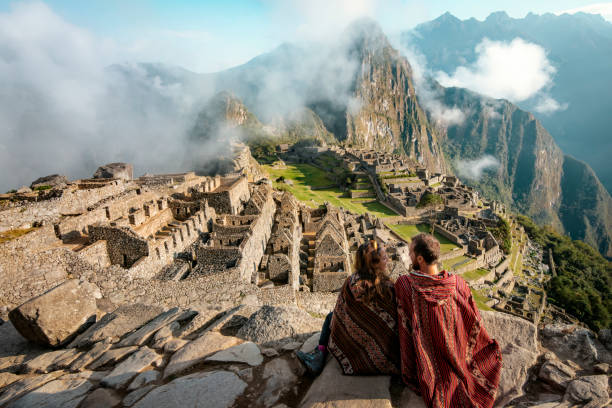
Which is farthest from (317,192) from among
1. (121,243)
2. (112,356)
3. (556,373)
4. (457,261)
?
(556,373)

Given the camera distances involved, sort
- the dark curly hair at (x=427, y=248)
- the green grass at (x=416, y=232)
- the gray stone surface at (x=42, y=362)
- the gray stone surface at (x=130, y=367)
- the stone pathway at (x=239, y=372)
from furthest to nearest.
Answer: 1. the green grass at (x=416, y=232)
2. the gray stone surface at (x=42, y=362)
3. the gray stone surface at (x=130, y=367)
4. the stone pathway at (x=239, y=372)
5. the dark curly hair at (x=427, y=248)

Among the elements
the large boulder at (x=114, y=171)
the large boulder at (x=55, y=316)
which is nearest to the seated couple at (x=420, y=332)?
the large boulder at (x=55, y=316)

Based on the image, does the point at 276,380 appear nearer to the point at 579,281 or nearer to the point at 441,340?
the point at 441,340

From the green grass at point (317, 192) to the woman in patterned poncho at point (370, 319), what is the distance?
115ft

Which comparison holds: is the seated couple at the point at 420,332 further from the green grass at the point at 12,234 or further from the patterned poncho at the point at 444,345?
the green grass at the point at 12,234

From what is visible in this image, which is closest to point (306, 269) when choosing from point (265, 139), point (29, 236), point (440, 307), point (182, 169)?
point (29, 236)

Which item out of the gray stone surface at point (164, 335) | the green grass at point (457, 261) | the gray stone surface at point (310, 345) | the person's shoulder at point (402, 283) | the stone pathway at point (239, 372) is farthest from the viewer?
the green grass at point (457, 261)

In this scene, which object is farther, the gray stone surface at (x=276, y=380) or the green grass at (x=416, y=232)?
the green grass at (x=416, y=232)

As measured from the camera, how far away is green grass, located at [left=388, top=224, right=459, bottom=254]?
1463 inches

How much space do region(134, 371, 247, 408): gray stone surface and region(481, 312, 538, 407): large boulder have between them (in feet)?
12.8

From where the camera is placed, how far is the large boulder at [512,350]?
4.26 metres

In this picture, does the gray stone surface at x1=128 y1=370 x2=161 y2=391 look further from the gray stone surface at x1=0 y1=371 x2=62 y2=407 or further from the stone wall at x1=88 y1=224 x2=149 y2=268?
the stone wall at x1=88 y1=224 x2=149 y2=268

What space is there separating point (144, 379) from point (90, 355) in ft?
6.67

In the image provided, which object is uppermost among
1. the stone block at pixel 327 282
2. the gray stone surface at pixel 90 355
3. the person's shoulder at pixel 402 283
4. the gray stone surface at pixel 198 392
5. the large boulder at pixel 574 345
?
the person's shoulder at pixel 402 283
